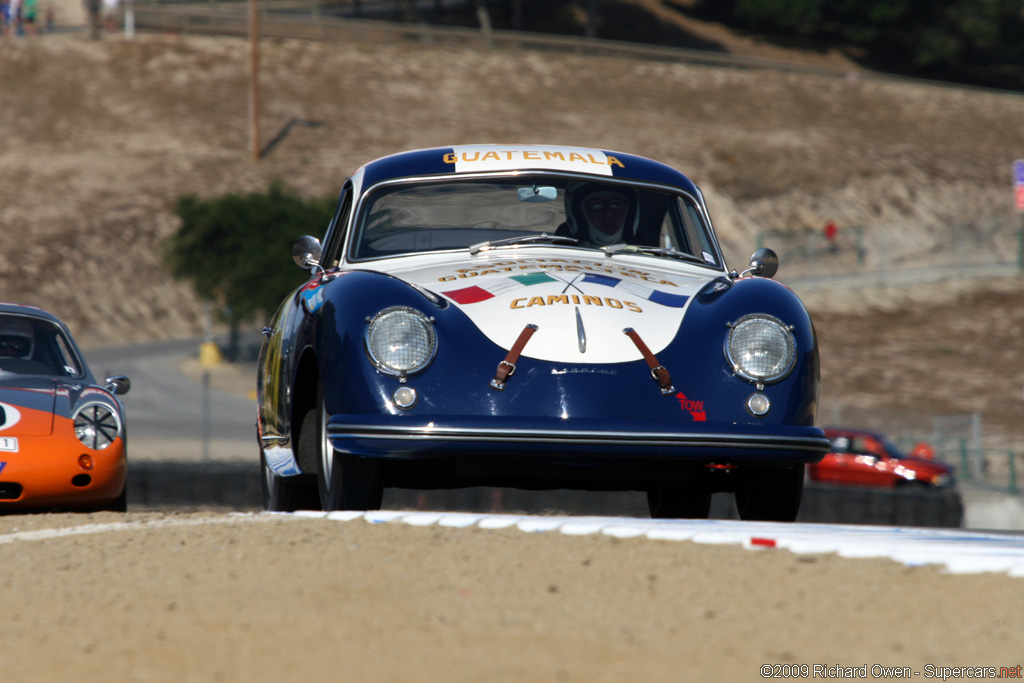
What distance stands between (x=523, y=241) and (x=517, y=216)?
0.44 meters

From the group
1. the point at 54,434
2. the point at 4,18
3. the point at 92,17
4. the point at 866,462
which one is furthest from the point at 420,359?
the point at 4,18

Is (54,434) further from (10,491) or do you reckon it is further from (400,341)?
(400,341)

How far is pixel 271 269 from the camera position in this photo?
34.7 m

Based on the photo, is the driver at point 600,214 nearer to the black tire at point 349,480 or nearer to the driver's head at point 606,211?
the driver's head at point 606,211

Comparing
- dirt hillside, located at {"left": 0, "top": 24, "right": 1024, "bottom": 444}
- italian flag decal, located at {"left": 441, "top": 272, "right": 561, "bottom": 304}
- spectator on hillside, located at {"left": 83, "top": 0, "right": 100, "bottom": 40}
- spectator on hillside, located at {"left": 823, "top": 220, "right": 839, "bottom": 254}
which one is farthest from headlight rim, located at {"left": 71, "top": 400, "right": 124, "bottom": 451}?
spectator on hillside, located at {"left": 83, "top": 0, "right": 100, "bottom": 40}

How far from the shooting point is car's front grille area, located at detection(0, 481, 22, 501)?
7.90 metres

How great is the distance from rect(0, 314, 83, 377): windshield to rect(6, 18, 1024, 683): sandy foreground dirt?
2548 millimetres

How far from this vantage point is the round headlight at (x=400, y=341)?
5504 mm

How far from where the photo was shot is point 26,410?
8102mm

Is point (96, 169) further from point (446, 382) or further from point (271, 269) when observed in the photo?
point (446, 382)

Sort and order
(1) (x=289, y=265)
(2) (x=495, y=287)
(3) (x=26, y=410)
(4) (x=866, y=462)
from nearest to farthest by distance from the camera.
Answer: (2) (x=495, y=287) → (3) (x=26, y=410) → (4) (x=866, y=462) → (1) (x=289, y=265)

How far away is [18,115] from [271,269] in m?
19.2

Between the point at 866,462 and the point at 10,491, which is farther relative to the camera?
the point at 866,462

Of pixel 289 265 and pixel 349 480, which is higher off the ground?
pixel 349 480
